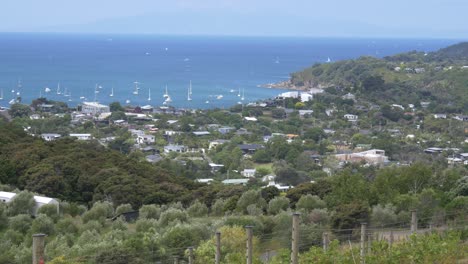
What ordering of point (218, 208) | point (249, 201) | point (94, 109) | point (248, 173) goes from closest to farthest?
1. point (249, 201)
2. point (218, 208)
3. point (248, 173)
4. point (94, 109)

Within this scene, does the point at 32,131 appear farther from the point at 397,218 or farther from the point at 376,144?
the point at 397,218

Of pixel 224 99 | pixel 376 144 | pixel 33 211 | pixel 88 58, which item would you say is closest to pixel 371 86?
pixel 224 99

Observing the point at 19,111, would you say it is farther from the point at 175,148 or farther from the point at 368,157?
the point at 368,157

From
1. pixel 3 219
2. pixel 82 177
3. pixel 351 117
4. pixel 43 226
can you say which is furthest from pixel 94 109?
pixel 43 226

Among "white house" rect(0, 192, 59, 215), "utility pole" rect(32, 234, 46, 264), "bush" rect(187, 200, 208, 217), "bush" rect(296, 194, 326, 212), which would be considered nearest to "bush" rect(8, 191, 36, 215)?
"white house" rect(0, 192, 59, 215)

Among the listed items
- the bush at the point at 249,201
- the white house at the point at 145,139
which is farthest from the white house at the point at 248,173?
the bush at the point at 249,201

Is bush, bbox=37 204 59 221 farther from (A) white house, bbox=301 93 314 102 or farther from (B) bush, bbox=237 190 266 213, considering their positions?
(A) white house, bbox=301 93 314 102
